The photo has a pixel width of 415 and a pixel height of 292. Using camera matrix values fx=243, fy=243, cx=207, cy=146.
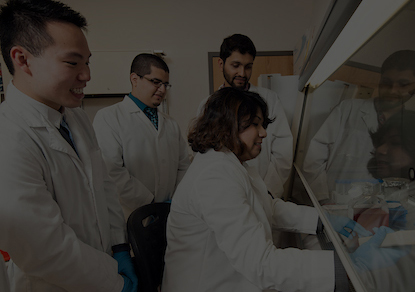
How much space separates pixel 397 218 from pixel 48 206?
870 mm

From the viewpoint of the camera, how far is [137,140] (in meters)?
1.59

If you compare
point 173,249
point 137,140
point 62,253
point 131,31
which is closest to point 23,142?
point 62,253

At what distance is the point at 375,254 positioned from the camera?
1.84ft

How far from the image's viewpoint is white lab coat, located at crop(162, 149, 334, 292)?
2.05 feet

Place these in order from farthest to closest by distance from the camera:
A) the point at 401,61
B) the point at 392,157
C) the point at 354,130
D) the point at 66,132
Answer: the point at 66,132, the point at 354,130, the point at 392,157, the point at 401,61

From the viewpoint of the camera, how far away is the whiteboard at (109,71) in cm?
278

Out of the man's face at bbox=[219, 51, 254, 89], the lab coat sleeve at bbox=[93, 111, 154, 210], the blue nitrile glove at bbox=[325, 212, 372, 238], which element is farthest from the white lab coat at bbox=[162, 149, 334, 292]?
the man's face at bbox=[219, 51, 254, 89]

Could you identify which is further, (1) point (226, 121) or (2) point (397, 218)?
(1) point (226, 121)

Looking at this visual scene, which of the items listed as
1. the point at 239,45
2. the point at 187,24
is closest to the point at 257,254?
the point at 239,45

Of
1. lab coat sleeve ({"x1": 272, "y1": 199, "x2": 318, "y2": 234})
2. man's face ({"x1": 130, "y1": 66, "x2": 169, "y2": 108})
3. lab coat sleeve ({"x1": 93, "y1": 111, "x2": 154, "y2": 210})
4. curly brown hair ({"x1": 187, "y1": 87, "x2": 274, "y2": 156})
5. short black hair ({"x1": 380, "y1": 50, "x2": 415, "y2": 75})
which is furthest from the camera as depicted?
man's face ({"x1": 130, "y1": 66, "x2": 169, "y2": 108})

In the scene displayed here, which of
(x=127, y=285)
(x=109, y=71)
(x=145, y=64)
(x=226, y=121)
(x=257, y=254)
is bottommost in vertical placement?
(x=127, y=285)

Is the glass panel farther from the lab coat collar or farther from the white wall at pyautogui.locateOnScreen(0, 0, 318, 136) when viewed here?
the white wall at pyautogui.locateOnScreen(0, 0, 318, 136)

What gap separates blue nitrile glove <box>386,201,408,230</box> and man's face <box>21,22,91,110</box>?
92 cm

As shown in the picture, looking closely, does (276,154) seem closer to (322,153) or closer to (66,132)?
(322,153)
